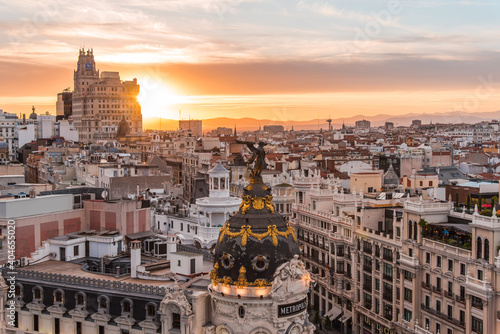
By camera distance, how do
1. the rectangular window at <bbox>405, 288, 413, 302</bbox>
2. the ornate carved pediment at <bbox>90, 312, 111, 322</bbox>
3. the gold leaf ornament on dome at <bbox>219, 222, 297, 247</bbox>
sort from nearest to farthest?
the gold leaf ornament on dome at <bbox>219, 222, 297, 247</bbox>, the ornate carved pediment at <bbox>90, 312, 111, 322</bbox>, the rectangular window at <bbox>405, 288, 413, 302</bbox>

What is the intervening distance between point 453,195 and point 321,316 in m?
22.7

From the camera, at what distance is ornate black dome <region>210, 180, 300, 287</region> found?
3925 centimetres

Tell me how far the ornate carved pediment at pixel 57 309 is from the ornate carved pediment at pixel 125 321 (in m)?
4.95

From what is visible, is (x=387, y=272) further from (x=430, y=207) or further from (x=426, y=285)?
(x=430, y=207)

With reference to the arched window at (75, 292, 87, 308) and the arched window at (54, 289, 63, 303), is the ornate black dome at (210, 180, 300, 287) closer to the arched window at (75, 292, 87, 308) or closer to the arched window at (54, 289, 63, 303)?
the arched window at (75, 292, 87, 308)

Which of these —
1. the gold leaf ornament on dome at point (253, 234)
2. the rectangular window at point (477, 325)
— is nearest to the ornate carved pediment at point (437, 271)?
the rectangular window at point (477, 325)

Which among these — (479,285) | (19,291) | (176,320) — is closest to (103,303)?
(176,320)

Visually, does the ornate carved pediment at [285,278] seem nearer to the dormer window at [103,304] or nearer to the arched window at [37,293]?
the dormer window at [103,304]

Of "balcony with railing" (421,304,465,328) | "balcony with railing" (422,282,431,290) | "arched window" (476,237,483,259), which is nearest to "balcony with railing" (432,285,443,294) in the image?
"balcony with railing" (422,282,431,290)

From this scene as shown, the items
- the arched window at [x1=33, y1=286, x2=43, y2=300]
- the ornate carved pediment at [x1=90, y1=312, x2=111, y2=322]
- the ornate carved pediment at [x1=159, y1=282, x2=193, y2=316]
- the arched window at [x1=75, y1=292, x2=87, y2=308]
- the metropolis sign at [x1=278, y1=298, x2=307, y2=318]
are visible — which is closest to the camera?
the metropolis sign at [x1=278, y1=298, x2=307, y2=318]

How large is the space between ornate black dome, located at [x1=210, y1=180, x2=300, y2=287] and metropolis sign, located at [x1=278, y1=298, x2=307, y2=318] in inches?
70.4

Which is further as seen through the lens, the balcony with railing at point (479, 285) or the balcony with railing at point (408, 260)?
the balcony with railing at point (408, 260)

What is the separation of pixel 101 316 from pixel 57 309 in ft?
13.6

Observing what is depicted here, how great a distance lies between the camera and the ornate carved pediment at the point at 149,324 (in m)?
45.5
